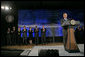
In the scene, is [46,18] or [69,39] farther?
[69,39]

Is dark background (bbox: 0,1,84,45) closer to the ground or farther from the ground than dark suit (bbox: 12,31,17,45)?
farther from the ground

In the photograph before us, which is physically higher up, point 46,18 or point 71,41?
point 46,18

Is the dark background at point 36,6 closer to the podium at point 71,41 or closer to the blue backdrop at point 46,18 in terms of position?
the blue backdrop at point 46,18

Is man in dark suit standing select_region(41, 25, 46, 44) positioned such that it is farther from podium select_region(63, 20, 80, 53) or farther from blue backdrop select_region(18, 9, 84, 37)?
podium select_region(63, 20, 80, 53)

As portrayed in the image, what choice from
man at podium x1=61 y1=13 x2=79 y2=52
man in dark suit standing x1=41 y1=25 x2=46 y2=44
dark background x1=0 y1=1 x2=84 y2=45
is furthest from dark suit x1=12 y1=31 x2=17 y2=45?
man at podium x1=61 y1=13 x2=79 y2=52

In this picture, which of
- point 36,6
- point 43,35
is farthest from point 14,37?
point 36,6

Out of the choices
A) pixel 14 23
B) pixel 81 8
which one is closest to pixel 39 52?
pixel 14 23

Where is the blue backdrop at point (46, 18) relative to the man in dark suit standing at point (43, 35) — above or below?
above

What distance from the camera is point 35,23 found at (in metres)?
1.20

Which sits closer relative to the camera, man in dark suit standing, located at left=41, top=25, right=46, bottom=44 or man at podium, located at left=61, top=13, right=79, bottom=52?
man in dark suit standing, located at left=41, top=25, right=46, bottom=44

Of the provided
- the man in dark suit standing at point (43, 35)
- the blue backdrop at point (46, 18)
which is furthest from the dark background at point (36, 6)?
the man in dark suit standing at point (43, 35)

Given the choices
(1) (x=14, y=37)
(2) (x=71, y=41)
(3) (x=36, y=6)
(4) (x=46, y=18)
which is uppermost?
(3) (x=36, y=6)

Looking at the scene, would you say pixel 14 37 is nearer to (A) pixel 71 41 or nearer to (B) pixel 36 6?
(B) pixel 36 6

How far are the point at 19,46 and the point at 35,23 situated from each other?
1.14ft
